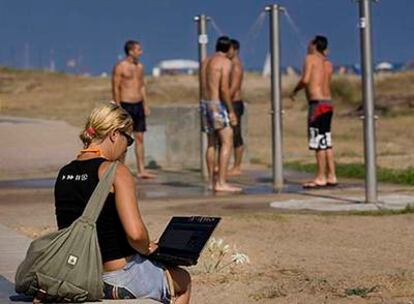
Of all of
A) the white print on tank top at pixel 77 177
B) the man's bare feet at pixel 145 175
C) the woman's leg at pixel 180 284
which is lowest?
the man's bare feet at pixel 145 175

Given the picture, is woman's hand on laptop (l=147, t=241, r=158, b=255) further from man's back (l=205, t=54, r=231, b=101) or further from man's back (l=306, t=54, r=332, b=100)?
man's back (l=306, t=54, r=332, b=100)

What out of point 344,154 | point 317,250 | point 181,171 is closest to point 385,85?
point 344,154

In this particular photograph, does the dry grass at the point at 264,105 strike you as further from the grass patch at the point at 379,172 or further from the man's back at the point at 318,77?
the man's back at the point at 318,77

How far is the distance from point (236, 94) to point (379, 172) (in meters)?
2.52

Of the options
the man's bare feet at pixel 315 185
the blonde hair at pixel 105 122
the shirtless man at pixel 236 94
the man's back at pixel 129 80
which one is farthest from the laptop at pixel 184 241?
the man's back at pixel 129 80

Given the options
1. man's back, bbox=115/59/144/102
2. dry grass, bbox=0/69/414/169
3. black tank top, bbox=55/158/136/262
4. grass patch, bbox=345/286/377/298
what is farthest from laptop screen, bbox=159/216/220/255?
dry grass, bbox=0/69/414/169

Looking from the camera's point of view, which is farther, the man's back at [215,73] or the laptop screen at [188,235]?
the man's back at [215,73]

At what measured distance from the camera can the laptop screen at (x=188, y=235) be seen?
611cm

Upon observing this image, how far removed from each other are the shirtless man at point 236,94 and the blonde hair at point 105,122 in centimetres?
873

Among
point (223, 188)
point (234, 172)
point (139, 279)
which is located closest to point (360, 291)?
point (139, 279)

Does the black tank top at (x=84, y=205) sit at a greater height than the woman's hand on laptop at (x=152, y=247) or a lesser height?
greater

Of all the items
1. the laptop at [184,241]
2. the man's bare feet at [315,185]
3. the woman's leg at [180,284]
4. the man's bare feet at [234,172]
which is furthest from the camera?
the man's bare feet at [234,172]

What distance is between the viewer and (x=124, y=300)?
5.95m

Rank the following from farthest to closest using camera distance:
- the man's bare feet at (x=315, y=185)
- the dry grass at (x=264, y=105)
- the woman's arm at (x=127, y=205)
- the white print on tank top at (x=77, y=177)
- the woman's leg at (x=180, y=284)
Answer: the dry grass at (x=264, y=105) < the man's bare feet at (x=315, y=185) < the woman's leg at (x=180, y=284) < the white print on tank top at (x=77, y=177) < the woman's arm at (x=127, y=205)
